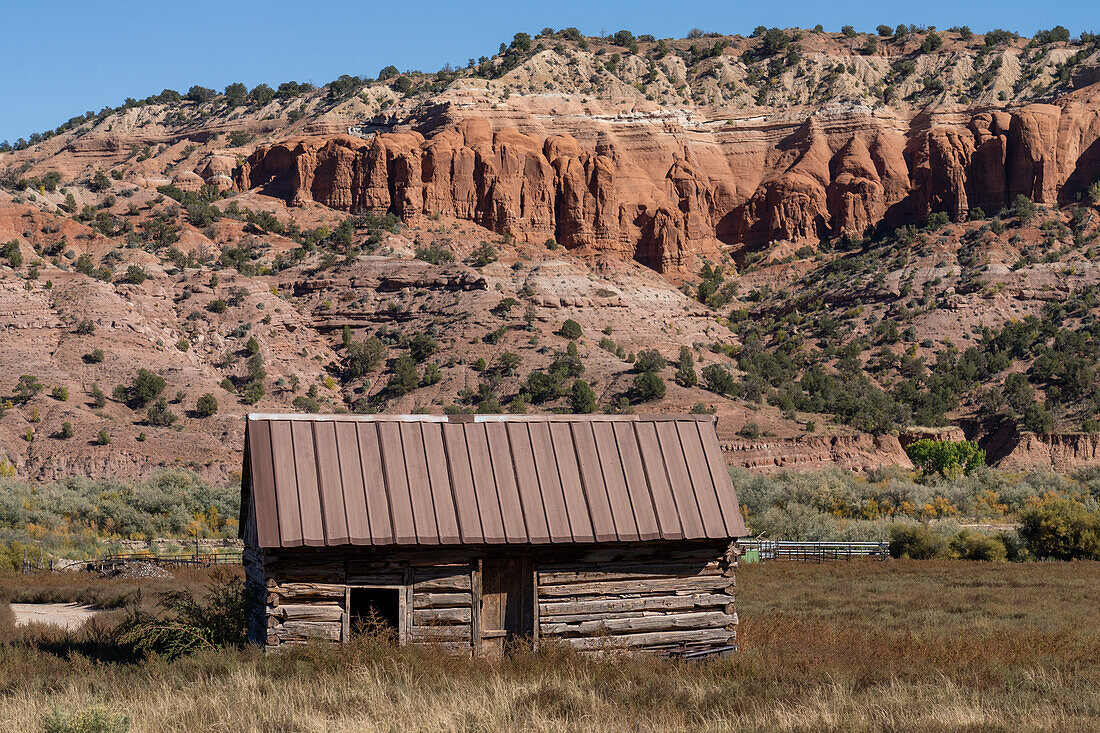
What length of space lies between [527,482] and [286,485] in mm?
3014

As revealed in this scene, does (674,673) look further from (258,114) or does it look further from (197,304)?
(258,114)

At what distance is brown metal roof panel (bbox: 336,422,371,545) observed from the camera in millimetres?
13242

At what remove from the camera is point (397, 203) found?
95188 mm

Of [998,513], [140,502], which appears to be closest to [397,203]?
[140,502]

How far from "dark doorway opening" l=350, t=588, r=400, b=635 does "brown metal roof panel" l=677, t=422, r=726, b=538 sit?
4.09 meters

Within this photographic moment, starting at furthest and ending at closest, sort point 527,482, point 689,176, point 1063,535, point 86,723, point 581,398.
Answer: point 689,176
point 581,398
point 1063,535
point 527,482
point 86,723

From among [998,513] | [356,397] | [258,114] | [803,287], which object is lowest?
[998,513]

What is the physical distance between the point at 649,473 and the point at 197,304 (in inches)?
2596

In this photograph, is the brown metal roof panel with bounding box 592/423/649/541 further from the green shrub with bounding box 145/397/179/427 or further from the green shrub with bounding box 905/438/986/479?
the green shrub with bounding box 145/397/179/427

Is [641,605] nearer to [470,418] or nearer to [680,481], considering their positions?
[680,481]

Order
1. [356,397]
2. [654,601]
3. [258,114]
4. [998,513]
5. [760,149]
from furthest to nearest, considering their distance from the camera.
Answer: [258,114] < [760,149] < [356,397] < [998,513] < [654,601]

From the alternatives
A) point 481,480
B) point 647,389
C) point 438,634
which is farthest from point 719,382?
point 438,634

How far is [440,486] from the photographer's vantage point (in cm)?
1395

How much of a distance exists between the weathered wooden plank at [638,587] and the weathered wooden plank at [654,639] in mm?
547
